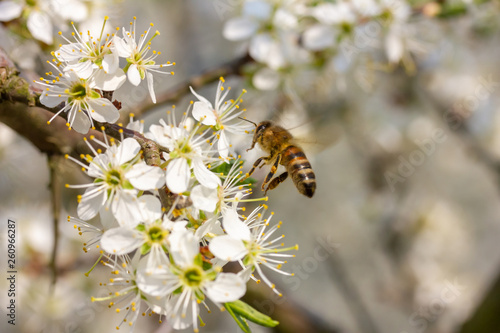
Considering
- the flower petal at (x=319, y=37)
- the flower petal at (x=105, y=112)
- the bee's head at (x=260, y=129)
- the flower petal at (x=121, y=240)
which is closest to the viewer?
the flower petal at (x=121, y=240)

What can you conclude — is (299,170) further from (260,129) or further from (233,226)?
(233,226)

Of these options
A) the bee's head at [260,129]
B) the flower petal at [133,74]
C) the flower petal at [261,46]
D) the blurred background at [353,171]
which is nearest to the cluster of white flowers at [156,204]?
the flower petal at [133,74]

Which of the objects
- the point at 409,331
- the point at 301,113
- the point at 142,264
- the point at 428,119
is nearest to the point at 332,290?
the point at 409,331

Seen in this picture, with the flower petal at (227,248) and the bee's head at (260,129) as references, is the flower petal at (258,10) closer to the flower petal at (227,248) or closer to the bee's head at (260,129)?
the bee's head at (260,129)

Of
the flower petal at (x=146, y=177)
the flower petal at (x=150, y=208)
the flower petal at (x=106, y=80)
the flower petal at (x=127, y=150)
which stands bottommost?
the flower petal at (x=150, y=208)

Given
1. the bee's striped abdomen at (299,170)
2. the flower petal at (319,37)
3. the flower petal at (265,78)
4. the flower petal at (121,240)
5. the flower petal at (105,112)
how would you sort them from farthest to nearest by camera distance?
the flower petal at (265,78)
the flower petal at (319,37)
the bee's striped abdomen at (299,170)
the flower petal at (105,112)
the flower petal at (121,240)

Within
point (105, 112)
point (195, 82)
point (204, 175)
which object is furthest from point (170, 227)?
point (195, 82)

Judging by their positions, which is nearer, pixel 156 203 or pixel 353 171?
pixel 156 203

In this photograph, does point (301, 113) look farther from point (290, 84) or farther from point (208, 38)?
point (208, 38)
